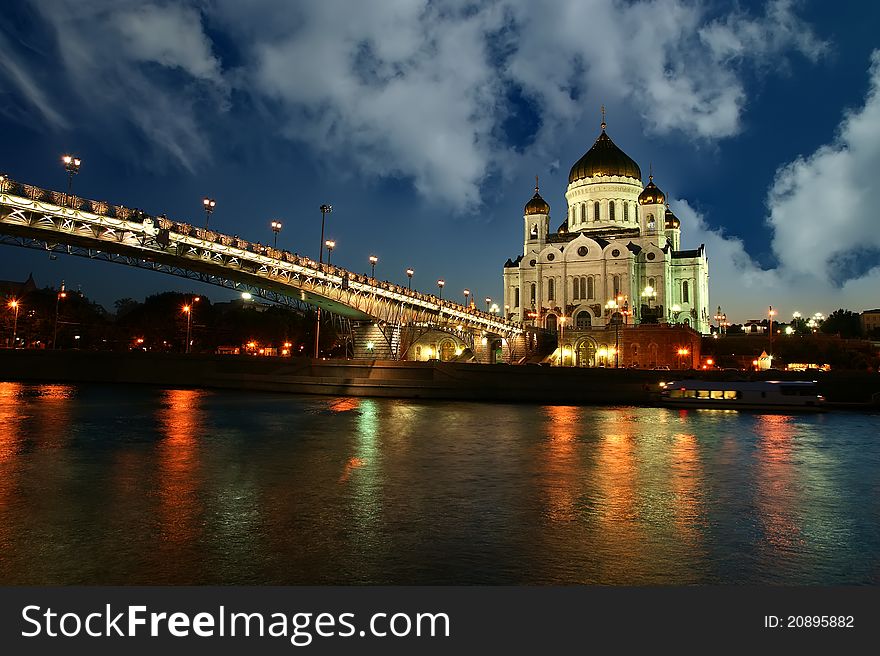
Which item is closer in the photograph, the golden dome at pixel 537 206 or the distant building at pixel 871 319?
the golden dome at pixel 537 206

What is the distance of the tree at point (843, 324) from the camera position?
130 metres

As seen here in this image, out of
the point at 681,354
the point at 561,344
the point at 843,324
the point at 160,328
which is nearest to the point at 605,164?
the point at 561,344

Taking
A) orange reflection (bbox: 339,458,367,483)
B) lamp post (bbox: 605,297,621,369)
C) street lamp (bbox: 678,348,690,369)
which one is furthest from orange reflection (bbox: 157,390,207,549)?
street lamp (bbox: 678,348,690,369)

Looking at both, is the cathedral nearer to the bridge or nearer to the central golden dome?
Answer: the central golden dome

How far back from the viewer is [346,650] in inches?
257

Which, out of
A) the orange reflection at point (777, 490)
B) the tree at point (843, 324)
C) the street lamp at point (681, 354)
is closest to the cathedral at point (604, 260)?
the street lamp at point (681, 354)

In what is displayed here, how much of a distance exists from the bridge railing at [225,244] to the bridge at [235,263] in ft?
0.21

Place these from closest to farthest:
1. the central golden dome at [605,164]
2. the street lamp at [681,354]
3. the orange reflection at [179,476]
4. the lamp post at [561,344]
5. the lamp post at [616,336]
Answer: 1. the orange reflection at [179,476]
2. the lamp post at [616,336]
3. the street lamp at [681,354]
4. the lamp post at [561,344]
5. the central golden dome at [605,164]

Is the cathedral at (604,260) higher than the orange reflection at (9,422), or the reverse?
the cathedral at (604,260)

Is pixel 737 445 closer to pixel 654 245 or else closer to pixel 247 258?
pixel 247 258

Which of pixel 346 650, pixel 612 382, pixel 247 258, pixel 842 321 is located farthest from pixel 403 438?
pixel 842 321

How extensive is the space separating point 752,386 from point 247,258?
129ft

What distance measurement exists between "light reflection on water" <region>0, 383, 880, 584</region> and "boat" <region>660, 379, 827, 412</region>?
13.4 meters

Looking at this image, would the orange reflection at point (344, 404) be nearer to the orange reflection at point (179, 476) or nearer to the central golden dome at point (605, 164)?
the orange reflection at point (179, 476)
